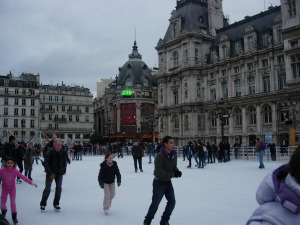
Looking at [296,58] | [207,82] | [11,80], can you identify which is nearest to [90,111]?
[11,80]

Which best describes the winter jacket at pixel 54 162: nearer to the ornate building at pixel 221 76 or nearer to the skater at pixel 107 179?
the skater at pixel 107 179

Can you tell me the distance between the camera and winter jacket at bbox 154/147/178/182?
589cm

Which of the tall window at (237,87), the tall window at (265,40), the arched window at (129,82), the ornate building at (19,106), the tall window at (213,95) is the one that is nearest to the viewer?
the tall window at (265,40)

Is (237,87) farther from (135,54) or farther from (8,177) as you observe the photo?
(135,54)

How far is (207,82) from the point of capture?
46.0 metres

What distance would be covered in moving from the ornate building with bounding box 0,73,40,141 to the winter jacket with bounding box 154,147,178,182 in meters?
67.0

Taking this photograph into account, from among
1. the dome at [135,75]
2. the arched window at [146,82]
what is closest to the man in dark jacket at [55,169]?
the dome at [135,75]

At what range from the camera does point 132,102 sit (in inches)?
3120

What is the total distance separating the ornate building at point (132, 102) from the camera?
78.1m

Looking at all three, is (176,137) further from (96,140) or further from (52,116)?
(52,116)

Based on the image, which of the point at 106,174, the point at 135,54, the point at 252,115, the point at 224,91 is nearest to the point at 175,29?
the point at 224,91

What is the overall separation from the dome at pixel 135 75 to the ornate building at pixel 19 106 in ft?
72.7

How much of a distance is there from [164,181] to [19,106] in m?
70.1

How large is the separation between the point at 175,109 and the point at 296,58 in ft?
82.0
